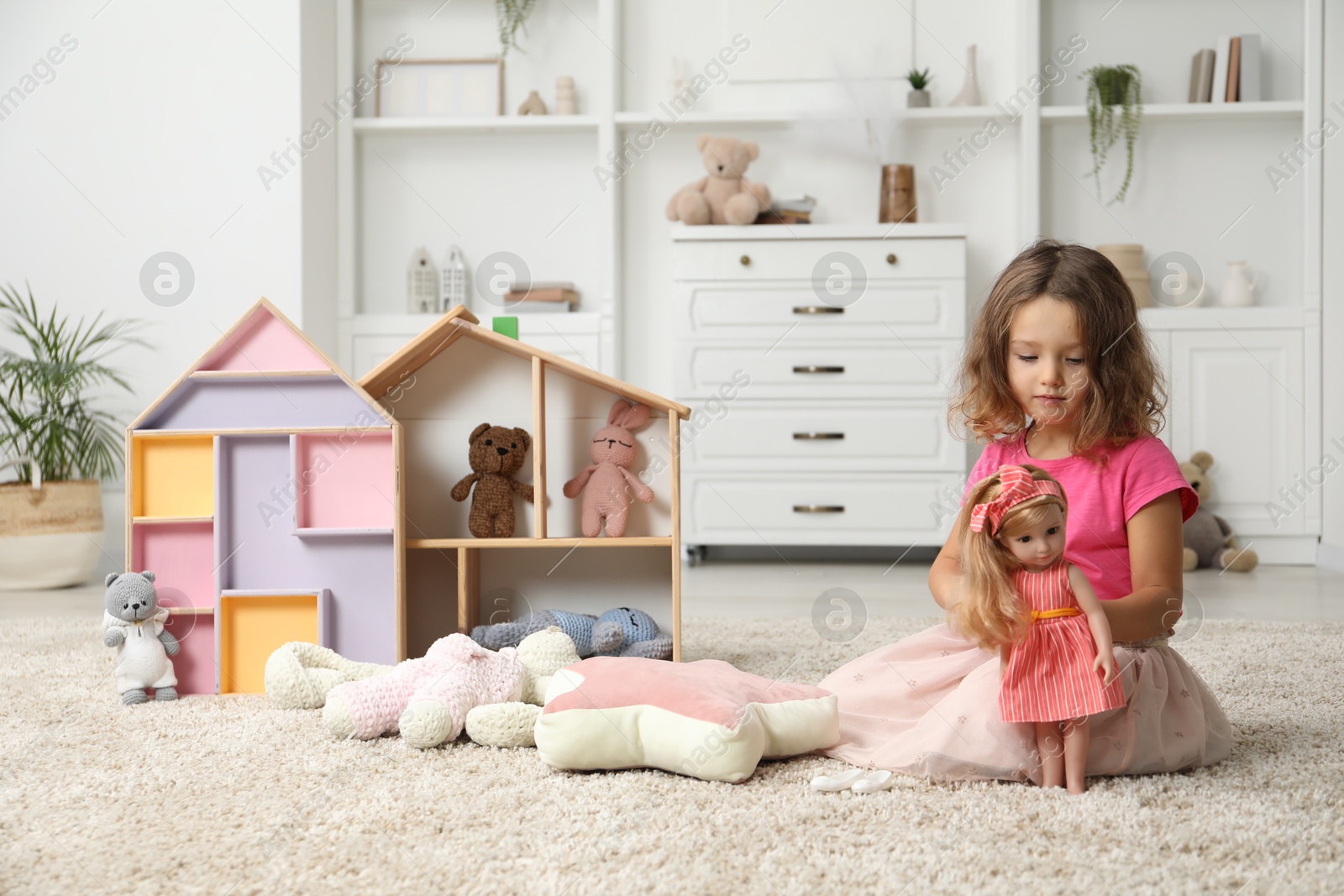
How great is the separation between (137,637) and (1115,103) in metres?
3.21

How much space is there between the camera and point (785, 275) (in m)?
3.21

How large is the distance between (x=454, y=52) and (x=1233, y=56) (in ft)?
8.57

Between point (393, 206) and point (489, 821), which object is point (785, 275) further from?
point (489, 821)

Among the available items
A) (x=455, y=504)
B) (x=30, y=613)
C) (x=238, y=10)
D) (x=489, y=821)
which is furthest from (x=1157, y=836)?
(x=238, y=10)

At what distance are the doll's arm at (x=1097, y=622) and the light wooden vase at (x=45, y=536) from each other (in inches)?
110

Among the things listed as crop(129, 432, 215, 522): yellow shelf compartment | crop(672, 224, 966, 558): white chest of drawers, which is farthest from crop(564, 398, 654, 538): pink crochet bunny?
crop(672, 224, 966, 558): white chest of drawers

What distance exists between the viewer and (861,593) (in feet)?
8.75

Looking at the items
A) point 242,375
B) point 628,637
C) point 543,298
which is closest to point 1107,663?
point 628,637

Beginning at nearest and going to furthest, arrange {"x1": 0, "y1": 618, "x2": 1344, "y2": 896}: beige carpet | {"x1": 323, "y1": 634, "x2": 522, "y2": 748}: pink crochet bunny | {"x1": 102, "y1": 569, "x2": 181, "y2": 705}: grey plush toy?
{"x1": 0, "y1": 618, "x2": 1344, "y2": 896}: beige carpet
{"x1": 323, "y1": 634, "x2": 522, "y2": 748}: pink crochet bunny
{"x1": 102, "y1": 569, "x2": 181, "y2": 705}: grey plush toy

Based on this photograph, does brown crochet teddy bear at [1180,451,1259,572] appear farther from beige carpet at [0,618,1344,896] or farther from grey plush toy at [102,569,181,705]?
grey plush toy at [102,569,181,705]

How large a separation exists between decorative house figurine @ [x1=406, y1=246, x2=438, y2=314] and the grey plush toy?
2.17 meters

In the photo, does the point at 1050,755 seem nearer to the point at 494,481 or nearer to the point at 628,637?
the point at 628,637

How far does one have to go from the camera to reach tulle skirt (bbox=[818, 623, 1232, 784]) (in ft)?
3.61

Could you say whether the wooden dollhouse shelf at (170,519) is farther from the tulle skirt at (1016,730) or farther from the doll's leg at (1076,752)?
the doll's leg at (1076,752)
